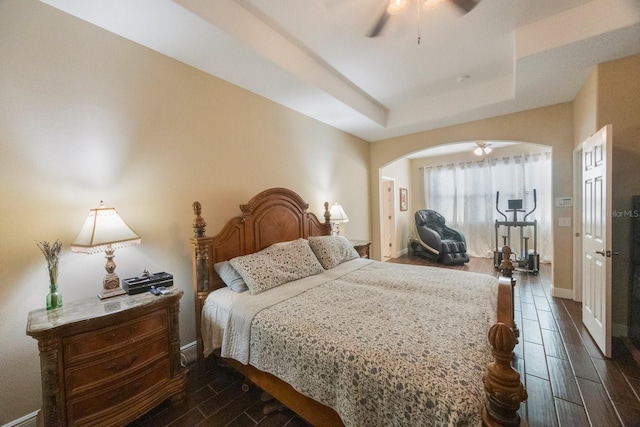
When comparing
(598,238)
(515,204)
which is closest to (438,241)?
(515,204)

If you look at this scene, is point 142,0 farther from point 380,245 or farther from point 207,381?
point 380,245

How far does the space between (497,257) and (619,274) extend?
2.72 metres

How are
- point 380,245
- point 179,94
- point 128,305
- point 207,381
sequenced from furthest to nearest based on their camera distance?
point 380,245, point 179,94, point 207,381, point 128,305

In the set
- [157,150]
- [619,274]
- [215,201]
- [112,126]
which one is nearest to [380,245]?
[619,274]

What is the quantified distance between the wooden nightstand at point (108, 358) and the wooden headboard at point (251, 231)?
39cm

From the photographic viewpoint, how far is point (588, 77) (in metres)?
2.66

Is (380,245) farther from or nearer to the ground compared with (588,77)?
nearer to the ground

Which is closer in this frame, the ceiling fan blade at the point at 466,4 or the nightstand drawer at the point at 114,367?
the nightstand drawer at the point at 114,367

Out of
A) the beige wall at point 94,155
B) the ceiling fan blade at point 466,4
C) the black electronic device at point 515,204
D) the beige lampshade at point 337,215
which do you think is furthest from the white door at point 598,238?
the beige wall at point 94,155

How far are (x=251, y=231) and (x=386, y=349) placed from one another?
187 centimetres

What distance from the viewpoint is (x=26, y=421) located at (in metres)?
1.54

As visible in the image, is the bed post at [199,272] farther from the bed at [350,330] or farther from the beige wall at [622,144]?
the beige wall at [622,144]

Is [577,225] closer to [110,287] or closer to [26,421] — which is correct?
[110,287]

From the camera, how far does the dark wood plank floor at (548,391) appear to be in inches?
64.2
